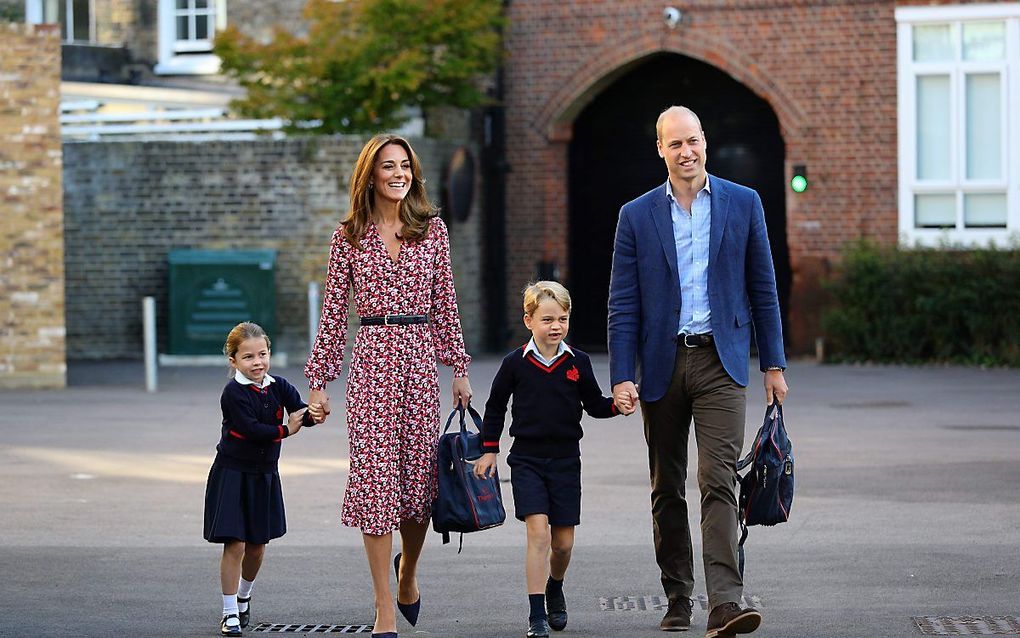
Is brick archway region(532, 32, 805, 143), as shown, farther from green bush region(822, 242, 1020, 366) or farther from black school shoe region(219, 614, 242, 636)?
black school shoe region(219, 614, 242, 636)

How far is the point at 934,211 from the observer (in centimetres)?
2141

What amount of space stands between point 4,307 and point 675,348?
1269 cm

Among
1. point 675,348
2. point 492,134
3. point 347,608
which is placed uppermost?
point 492,134

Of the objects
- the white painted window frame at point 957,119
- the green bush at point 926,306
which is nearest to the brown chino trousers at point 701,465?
the green bush at point 926,306

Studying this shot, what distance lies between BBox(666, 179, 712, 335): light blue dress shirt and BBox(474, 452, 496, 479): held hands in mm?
882

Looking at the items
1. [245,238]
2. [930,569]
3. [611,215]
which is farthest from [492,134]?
[930,569]

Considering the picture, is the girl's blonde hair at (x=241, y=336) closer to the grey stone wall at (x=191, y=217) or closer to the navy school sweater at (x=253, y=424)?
the navy school sweater at (x=253, y=424)

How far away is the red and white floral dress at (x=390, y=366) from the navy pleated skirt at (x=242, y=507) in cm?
53

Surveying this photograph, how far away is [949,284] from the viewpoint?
20.3 metres

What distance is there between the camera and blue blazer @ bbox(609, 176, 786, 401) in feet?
22.8

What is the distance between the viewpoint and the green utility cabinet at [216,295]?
21.2 m

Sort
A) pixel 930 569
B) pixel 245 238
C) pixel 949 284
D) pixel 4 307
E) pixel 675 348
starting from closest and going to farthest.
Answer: pixel 675 348
pixel 930 569
pixel 4 307
pixel 949 284
pixel 245 238

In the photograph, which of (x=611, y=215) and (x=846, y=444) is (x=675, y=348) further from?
(x=611, y=215)

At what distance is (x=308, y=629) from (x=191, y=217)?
15.2 meters
